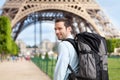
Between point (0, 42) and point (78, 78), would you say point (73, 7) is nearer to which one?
point (0, 42)

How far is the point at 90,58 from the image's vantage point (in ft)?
15.5

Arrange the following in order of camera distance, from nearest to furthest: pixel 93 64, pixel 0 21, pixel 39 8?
pixel 93 64 → pixel 0 21 → pixel 39 8

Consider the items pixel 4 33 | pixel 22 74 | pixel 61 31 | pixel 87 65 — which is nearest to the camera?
pixel 87 65

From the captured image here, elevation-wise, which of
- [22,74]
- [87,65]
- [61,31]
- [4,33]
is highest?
[61,31]

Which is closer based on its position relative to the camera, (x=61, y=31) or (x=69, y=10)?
(x=61, y=31)

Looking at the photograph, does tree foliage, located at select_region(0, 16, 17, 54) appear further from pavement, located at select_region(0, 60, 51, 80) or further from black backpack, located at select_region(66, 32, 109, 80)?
black backpack, located at select_region(66, 32, 109, 80)

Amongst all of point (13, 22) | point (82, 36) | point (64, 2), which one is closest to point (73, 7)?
point (64, 2)

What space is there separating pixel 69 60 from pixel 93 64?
0.28 meters

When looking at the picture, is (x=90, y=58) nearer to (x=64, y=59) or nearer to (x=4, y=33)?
(x=64, y=59)

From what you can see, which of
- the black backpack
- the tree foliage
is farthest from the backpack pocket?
the tree foliage

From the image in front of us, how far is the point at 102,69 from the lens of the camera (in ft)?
15.7

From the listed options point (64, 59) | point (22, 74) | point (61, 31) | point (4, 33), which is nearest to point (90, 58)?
point (64, 59)

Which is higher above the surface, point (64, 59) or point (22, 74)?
point (64, 59)

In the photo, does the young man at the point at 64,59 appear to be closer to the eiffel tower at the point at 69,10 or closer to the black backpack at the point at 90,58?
the black backpack at the point at 90,58
